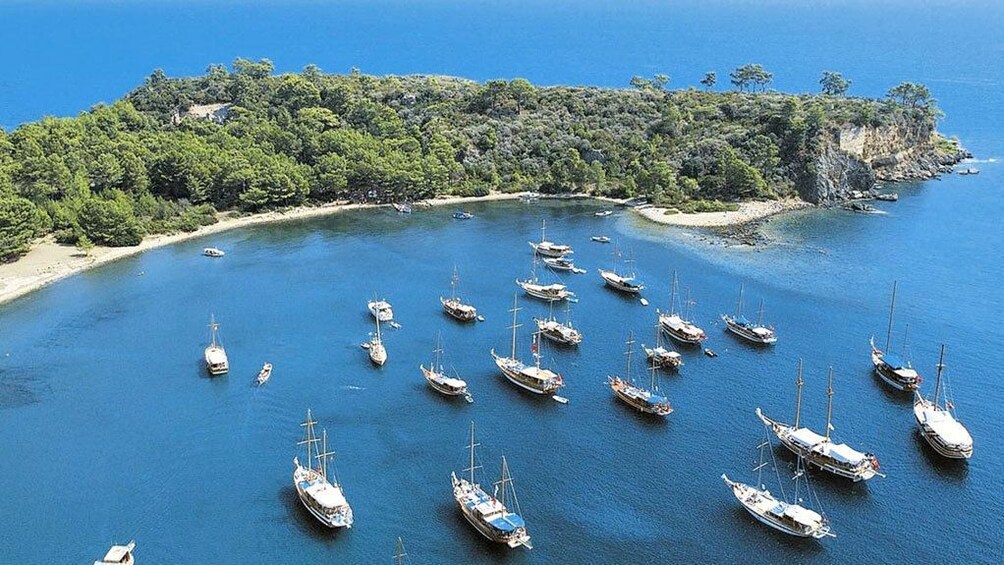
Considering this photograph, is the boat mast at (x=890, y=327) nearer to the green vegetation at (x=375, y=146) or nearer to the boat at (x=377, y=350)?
the green vegetation at (x=375, y=146)

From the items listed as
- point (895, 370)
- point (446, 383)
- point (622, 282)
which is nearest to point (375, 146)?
point (622, 282)

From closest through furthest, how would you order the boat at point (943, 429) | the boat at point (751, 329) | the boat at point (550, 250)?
the boat at point (943, 429)
the boat at point (751, 329)
the boat at point (550, 250)

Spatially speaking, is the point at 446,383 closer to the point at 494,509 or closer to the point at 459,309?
the point at 459,309

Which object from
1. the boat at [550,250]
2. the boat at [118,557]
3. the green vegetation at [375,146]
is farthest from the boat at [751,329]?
the boat at [118,557]

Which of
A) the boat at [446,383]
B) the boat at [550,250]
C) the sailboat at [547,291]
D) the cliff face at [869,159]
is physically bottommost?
the boat at [446,383]

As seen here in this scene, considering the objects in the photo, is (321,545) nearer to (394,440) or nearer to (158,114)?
(394,440)

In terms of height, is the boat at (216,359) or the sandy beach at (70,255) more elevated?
the sandy beach at (70,255)

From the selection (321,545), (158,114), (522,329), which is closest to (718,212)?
(522,329)

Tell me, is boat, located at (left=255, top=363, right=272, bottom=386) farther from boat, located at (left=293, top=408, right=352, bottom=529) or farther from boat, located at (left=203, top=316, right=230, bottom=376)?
boat, located at (left=293, top=408, right=352, bottom=529)
